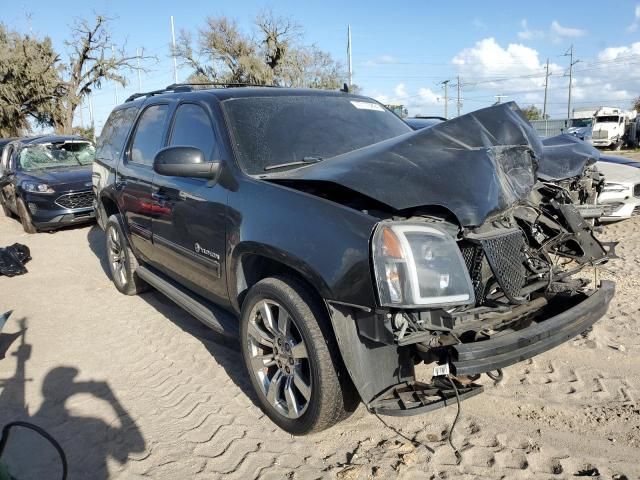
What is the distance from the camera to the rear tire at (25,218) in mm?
9406

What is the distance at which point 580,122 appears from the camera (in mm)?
33594

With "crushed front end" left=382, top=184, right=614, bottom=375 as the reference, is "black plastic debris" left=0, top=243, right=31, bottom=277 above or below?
below

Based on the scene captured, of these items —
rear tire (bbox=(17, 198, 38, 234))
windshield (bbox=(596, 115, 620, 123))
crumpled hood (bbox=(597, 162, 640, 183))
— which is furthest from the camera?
windshield (bbox=(596, 115, 620, 123))

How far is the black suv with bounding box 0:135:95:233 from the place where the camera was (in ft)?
30.2

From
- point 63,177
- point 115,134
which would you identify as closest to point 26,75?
point 63,177

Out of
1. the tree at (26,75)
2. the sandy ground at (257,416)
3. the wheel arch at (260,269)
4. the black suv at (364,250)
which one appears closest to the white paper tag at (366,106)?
A: the black suv at (364,250)

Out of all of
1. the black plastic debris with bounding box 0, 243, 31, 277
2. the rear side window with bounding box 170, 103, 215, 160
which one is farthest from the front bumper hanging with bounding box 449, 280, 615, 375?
the black plastic debris with bounding box 0, 243, 31, 277

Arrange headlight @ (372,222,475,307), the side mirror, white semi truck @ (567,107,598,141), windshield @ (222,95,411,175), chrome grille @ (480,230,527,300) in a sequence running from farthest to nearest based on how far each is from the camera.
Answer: white semi truck @ (567,107,598,141), windshield @ (222,95,411,175), the side mirror, chrome grille @ (480,230,527,300), headlight @ (372,222,475,307)

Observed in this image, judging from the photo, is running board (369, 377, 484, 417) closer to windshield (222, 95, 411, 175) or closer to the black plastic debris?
windshield (222, 95, 411, 175)

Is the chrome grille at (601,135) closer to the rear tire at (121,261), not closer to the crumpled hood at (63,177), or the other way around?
the crumpled hood at (63,177)

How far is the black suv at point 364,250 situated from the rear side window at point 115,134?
5.06 feet

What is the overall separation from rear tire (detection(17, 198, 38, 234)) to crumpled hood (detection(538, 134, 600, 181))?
8996 mm

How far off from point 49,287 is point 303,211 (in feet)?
16.2

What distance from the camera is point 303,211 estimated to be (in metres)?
2.58
